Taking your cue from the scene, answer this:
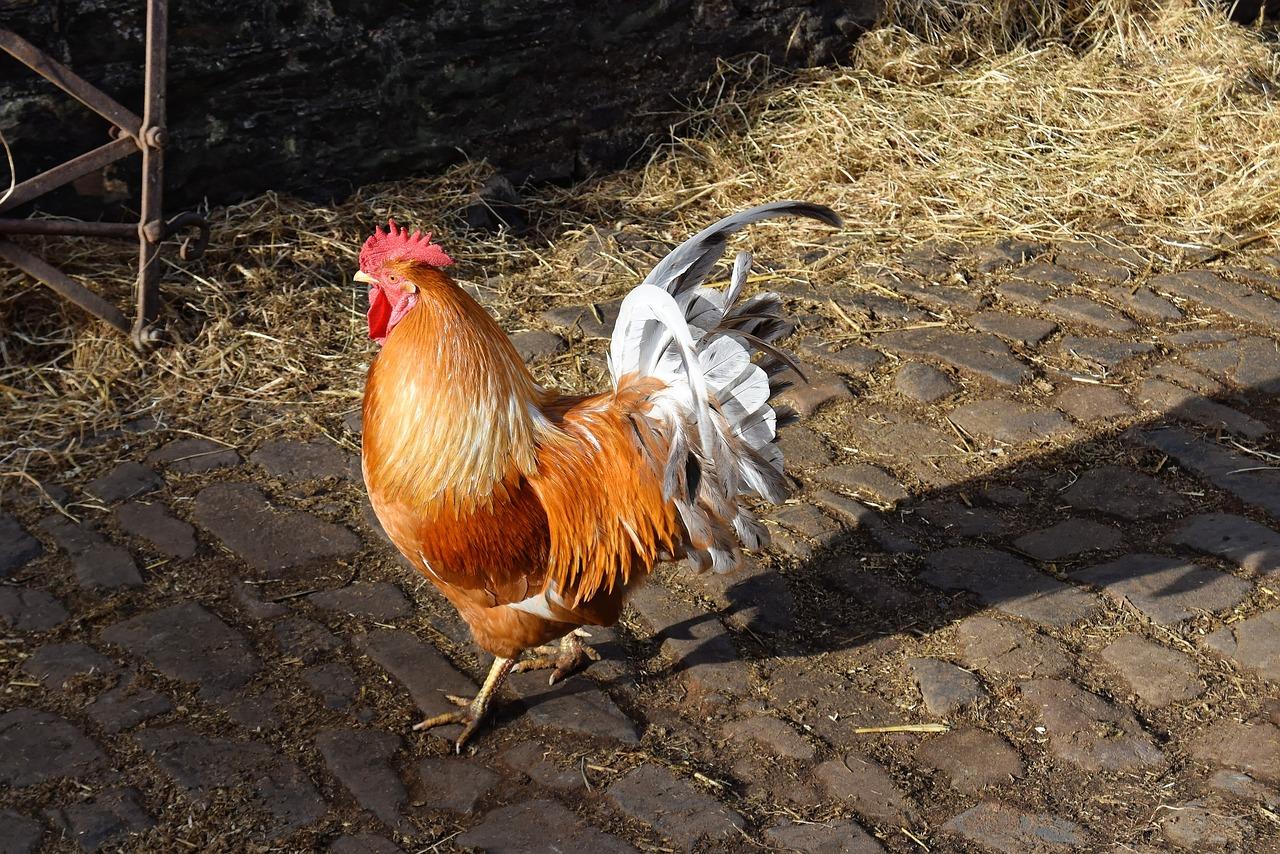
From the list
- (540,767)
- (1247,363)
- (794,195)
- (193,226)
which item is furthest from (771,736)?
(794,195)

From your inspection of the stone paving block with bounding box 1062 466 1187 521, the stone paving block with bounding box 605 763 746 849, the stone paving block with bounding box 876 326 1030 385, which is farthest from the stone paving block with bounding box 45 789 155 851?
the stone paving block with bounding box 876 326 1030 385

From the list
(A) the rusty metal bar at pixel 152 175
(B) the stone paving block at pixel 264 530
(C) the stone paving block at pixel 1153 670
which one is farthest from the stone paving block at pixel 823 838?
(A) the rusty metal bar at pixel 152 175

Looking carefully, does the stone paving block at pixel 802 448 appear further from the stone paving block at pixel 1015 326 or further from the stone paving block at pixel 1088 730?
the stone paving block at pixel 1088 730

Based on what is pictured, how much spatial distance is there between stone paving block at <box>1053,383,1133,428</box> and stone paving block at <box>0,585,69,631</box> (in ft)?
12.3

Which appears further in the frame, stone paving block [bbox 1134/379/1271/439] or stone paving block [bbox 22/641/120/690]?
stone paving block [bbox 1134/379/1271/439]

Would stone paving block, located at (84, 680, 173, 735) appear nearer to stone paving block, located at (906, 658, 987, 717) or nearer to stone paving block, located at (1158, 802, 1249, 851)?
stone paving block, located at (906, 658, 987, 717)

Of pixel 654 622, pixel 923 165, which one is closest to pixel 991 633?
pixel 654 622

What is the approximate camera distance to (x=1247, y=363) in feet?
17.2

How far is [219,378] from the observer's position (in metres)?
5.26

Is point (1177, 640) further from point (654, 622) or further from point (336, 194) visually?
point (336, 194)

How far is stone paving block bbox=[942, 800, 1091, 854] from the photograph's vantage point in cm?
311

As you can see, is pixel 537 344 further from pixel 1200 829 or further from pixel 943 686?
pixel 1200 829

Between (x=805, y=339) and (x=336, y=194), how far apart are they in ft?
8.49

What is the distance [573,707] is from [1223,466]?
2.62m
